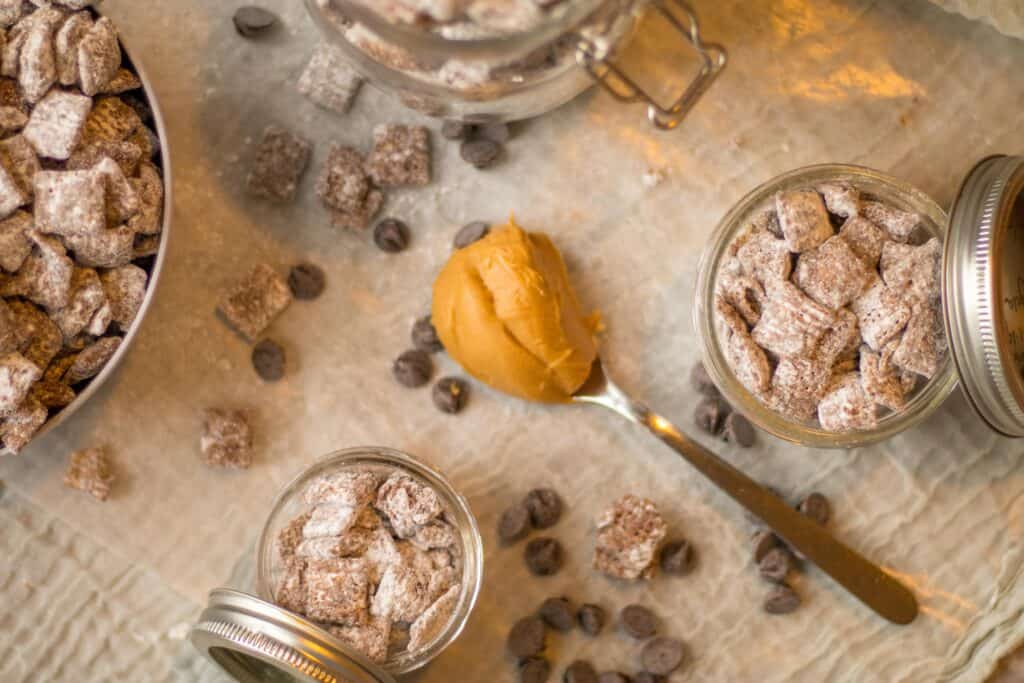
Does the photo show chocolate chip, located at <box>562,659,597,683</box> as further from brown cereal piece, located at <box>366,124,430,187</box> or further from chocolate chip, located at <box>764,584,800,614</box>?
brown cereal piece, located at <box>366,124,430,187</box>

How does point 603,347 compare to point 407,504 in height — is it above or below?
above

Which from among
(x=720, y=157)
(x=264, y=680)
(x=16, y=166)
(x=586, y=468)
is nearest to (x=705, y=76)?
→ (x=720, y=157)

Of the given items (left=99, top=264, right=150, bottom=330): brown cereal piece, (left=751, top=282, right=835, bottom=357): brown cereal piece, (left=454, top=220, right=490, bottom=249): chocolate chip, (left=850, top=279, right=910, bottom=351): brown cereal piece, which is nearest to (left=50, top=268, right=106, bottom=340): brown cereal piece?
(left=99, top=264, right=150, bottom=330): brown cereal piece

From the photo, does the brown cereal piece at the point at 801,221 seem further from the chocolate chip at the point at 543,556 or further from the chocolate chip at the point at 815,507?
the chocolate chip at the point at 543,556

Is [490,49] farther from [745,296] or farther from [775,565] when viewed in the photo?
[775,565]

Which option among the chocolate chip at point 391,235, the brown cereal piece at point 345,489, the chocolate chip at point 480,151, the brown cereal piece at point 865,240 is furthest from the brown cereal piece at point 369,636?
the brown cereal piece at point 865,240

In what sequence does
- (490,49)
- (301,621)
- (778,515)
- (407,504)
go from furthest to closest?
(778,515) → (407,504) → (301,621) → (490,49)

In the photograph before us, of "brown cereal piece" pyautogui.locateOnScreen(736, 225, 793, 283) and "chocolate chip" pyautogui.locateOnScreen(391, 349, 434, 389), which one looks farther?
"chocolate chip" pyautogui.locateOnScreen(391, 349, 434, 389)

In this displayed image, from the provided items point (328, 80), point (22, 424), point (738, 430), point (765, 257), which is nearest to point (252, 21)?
point (328, 80)
